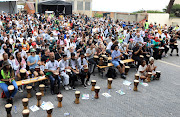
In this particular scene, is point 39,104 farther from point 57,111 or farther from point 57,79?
point 57,79

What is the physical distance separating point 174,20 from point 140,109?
25184mm

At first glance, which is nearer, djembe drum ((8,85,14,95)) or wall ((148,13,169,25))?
djembe drum ((8,85,14,95))

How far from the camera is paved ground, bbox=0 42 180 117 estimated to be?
17.9 ft

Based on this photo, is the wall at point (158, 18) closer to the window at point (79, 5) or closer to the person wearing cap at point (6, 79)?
the person wearing cap at point (6, 79)

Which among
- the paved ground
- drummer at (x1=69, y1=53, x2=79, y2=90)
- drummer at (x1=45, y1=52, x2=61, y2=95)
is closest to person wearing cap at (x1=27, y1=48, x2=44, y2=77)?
drummer at (x1=45, y1=52, x2=61, y2=95)

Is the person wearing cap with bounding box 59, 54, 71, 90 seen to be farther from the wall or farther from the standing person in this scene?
the wall

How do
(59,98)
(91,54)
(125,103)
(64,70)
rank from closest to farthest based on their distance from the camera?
1. (59,98)
2. (125,103)
3. (64,70)
4. (91,54)

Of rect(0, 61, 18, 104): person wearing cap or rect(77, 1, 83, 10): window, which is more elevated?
rect(77, 1, 83, 10): window

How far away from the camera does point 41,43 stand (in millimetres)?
9898

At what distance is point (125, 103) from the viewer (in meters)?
6.08

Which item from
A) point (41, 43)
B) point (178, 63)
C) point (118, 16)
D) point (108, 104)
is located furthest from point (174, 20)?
point (108, 104)

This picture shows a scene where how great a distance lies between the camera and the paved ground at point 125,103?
5453mm

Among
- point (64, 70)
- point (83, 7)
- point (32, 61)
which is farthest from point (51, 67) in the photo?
point (83, 7)

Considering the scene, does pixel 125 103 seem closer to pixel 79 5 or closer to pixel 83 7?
pixel 83 7
